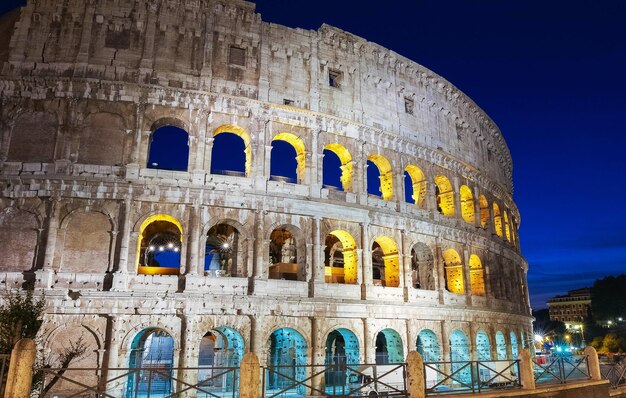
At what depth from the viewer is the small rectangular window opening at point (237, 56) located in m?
18.3

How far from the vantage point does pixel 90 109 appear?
16.6 meters

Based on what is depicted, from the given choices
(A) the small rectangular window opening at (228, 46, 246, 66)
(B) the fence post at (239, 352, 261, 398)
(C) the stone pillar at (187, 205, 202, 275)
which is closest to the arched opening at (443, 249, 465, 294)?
(C) the stone pillar at (187, 205, 202, 275)

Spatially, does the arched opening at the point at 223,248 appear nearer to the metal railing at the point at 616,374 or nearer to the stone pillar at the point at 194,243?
the stone pillar at the point at 194,243

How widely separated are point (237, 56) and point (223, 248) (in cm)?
943

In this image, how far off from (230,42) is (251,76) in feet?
5.10

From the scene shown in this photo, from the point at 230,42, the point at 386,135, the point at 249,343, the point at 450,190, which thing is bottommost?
the point at 249,343

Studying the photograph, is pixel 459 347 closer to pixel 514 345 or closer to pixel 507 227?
pixel 514 345

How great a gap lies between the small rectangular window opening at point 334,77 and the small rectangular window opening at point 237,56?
12.5ft

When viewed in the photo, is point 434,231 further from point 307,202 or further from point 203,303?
point 203,303

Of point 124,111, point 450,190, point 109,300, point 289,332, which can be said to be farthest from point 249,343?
point 450,190

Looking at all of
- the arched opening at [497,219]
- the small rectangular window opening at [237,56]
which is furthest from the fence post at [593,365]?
the small rectangular window opening at [237,56]

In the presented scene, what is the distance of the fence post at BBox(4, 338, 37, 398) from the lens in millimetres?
8445

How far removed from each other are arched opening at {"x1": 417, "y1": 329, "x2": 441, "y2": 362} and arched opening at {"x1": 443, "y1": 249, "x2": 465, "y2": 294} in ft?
10.2

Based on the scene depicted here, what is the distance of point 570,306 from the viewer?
331 feet
